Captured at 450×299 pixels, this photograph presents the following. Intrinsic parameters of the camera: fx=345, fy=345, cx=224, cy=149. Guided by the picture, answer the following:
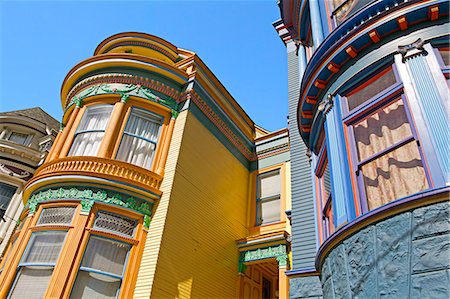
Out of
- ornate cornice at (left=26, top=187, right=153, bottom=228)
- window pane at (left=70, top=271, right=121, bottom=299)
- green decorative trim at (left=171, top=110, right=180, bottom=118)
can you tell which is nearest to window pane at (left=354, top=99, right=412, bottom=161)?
ornate cornice at (left=26, top=187, right=153, bottom=228)

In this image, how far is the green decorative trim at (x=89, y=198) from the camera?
9.97 m

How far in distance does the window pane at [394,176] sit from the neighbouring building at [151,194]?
249 inches

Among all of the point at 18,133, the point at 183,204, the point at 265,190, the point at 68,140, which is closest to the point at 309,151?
the point at 183,204

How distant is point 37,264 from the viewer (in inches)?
356

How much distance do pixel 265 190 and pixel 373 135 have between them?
9.71 meters

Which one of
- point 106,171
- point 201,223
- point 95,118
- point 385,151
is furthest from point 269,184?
point 385,151

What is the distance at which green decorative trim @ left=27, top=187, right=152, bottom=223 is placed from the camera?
32.7ft

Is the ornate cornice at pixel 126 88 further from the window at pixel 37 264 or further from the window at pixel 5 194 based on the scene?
the window at pixel 5 194

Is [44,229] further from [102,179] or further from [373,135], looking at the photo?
[373,135]

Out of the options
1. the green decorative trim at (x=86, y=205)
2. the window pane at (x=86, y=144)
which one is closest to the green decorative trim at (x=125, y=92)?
the window pane at (x=86, y=144)

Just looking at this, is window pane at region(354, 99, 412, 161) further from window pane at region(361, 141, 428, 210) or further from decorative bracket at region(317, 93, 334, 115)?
decorative bracket at region(317, 93, 334, 115)

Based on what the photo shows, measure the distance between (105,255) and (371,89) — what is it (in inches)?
306

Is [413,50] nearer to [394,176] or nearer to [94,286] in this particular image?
[394,176]

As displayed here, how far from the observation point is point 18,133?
22.6 m
